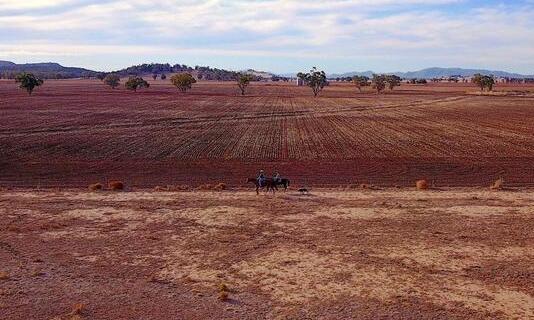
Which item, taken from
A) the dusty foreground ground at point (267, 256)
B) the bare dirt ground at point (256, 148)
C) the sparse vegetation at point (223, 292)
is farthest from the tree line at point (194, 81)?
the sparse vegetation at point (223, 292)

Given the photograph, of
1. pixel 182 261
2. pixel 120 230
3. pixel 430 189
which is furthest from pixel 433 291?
pixel 430 189

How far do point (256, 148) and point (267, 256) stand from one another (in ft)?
104

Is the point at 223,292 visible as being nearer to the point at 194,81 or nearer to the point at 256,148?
the point at 256,148

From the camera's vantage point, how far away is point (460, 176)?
38.5 metres

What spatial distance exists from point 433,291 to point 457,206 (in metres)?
10.8

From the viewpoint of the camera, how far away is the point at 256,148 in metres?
50.5

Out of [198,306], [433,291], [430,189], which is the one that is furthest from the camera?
[430,189]

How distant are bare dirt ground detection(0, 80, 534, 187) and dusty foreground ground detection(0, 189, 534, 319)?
9402mm

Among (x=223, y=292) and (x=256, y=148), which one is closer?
(x=223, y=292)

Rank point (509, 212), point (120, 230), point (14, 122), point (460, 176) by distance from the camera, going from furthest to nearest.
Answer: point (14, 122)
point (460, 176)
point (509, 212)
point (120, 230)

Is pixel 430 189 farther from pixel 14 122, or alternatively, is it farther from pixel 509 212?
pixel 14 122

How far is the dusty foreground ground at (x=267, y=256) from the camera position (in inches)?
605

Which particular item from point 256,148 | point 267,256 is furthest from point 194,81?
point 267,256

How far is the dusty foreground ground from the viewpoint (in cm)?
1538
